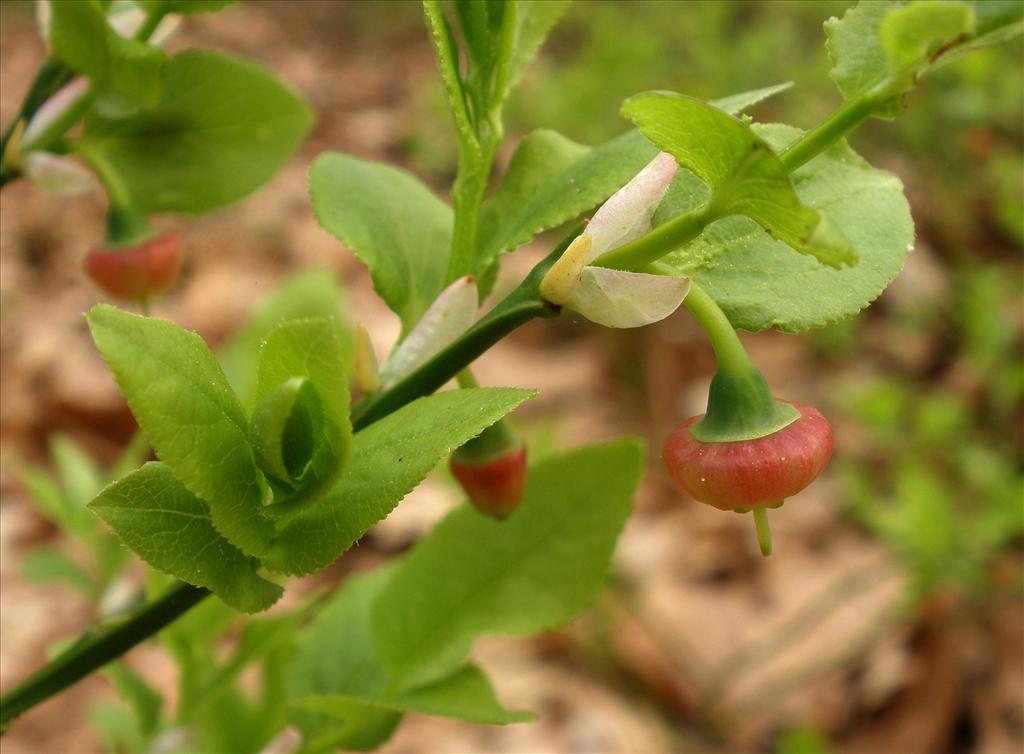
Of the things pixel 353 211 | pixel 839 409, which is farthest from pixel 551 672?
pixel 353 211

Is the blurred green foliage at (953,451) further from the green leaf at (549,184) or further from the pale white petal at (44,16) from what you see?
the pale white petal at (44,16)

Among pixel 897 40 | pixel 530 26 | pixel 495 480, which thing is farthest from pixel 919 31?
pixel 495 480

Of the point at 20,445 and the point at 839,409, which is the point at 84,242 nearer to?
the point at 20,445

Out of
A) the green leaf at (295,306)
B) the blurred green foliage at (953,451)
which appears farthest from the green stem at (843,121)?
the blurred green foliage at (953,451)

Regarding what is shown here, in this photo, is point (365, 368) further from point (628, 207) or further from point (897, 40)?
point (897, 40)

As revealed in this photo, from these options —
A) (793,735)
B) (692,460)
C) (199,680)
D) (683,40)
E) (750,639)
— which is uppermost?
(692,460)

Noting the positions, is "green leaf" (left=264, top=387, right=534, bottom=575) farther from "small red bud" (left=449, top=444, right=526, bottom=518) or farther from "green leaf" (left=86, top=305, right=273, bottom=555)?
"small red bud" (left=449, top=444, right=526, bottom=518)

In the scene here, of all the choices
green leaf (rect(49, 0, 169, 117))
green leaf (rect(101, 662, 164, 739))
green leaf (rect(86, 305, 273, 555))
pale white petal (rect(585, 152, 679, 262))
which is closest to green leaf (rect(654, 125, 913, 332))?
pale white petal (rect(585, 152, 679, 262))

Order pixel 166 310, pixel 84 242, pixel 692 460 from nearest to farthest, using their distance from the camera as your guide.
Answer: pixel 692 460 < pixel 166 310 < pixel 84 242
